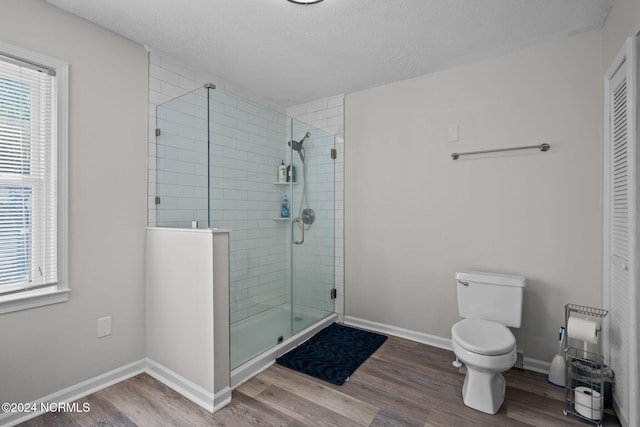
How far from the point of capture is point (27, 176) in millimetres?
1784

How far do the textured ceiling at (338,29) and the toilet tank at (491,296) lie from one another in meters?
1.71

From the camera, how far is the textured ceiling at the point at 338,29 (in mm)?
1859

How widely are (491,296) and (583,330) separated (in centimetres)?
52

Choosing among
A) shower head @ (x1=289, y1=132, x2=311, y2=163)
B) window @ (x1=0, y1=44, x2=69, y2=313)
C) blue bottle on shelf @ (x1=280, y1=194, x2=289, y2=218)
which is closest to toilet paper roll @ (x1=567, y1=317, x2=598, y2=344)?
blue bottle on shelf @ (x1=280, y1=194, x2=289, y2=218)

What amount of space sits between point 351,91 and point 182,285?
2.39 m

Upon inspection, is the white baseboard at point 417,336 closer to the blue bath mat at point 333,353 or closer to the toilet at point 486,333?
the blue bath mat at point 333,353

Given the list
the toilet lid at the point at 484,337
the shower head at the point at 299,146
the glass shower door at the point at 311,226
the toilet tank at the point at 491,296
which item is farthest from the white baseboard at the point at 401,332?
the shower head at the point at 299,146

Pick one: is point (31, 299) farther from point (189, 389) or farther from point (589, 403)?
point (589, 403)

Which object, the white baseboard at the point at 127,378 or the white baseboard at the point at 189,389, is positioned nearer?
the white baseboard at the point at 127,378

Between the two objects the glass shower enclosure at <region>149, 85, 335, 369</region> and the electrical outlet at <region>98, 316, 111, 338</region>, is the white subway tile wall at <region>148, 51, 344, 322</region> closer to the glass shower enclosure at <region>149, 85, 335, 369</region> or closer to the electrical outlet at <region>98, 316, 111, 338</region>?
the glass shower enclosure at <region>149, 85, 335, 369</region>

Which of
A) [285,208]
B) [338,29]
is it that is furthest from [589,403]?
[338,29]

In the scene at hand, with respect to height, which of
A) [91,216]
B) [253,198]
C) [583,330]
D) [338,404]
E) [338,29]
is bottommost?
[338,404]

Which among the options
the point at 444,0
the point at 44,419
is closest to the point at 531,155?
the point at 444,0

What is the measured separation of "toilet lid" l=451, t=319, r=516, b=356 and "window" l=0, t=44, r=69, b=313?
2.46 meters
